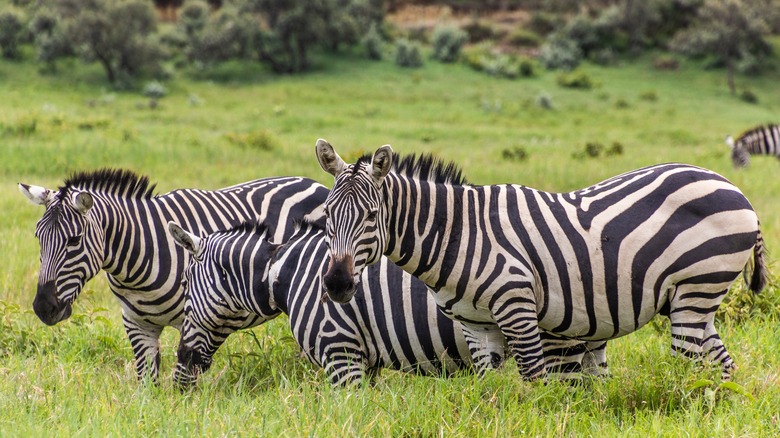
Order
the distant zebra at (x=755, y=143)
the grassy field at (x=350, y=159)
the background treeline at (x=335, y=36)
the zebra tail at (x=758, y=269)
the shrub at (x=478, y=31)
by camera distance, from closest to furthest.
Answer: the grassy field at (x=350, y=159) < the zebra tail at (x=758, y=269) < the distant zebra at (x=755, y=143) < the background treeline at (x=335, y=36) < the shrub at (x=478, y=31)

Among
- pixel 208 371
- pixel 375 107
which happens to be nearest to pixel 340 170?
pixel 208 371

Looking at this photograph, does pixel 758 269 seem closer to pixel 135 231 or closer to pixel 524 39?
pixel 135 231

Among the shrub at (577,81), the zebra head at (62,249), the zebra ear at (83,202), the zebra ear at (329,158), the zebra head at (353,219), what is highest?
the zebra ear at (329,158)

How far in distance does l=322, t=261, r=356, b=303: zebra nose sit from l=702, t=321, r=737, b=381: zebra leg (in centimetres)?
227

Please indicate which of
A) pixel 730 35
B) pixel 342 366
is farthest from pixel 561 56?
pixel 342 366

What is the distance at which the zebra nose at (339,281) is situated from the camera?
389 cm

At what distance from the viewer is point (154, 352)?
5.72 m

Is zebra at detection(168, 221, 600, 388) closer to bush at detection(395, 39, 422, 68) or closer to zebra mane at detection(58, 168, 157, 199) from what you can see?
zebra mane at detection(58, 168, 157, 199)

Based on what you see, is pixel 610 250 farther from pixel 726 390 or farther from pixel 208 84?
pixel 208 84

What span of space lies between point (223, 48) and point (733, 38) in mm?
26889

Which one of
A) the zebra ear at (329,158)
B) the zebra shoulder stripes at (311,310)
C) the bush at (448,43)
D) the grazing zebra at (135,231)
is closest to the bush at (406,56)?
the bush at (448,43)

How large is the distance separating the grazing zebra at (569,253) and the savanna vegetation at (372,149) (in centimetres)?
37

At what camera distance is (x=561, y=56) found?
4156 cm

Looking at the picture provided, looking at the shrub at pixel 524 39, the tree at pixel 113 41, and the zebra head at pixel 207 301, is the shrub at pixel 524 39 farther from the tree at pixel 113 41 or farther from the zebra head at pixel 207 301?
the zebra head at pixel 207 301
